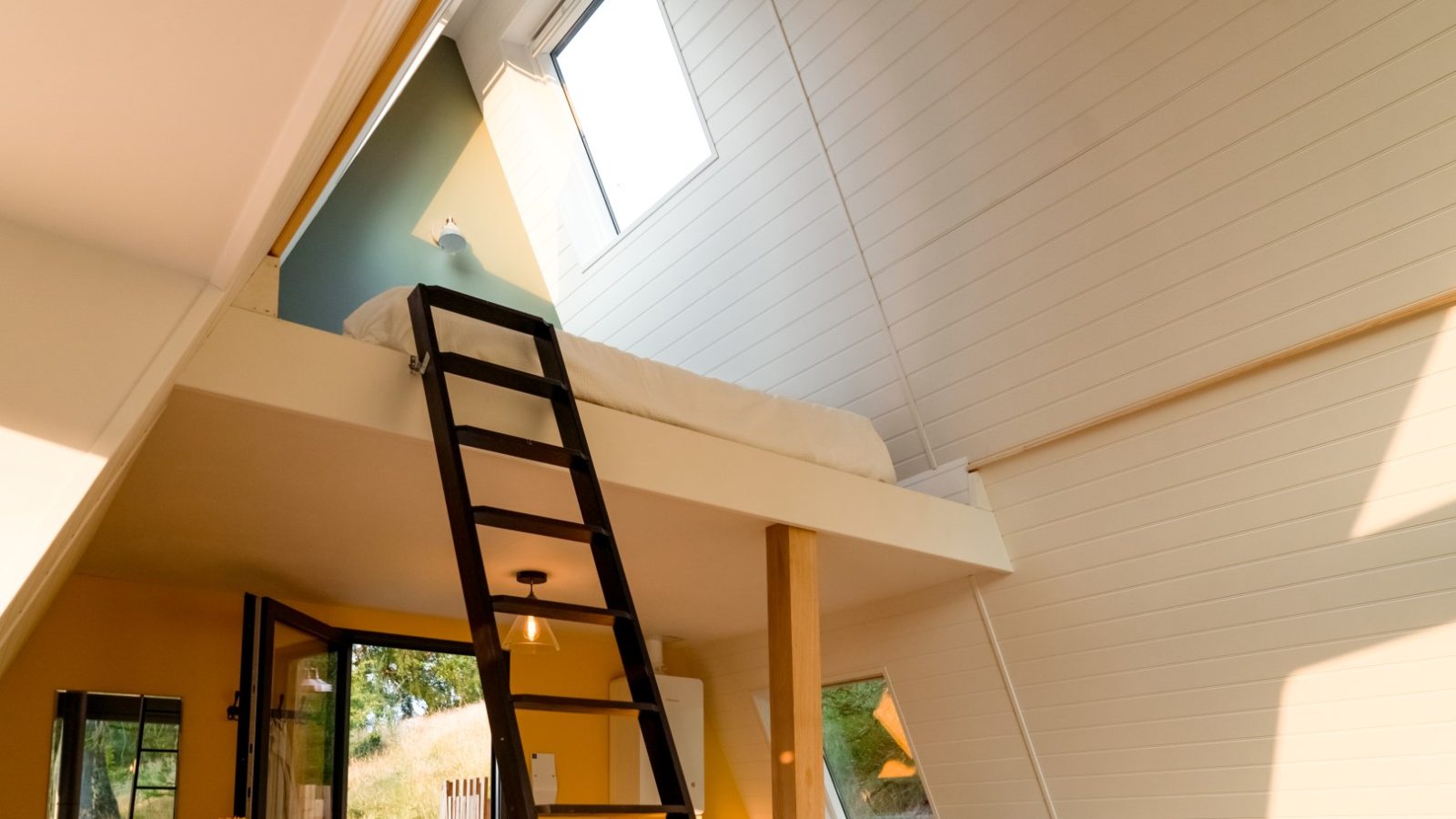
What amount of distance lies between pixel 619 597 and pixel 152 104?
63.4 inches

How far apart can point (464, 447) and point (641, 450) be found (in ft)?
1.88

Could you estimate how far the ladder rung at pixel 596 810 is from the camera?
206 centimetres

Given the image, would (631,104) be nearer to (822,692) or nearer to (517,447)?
(822,692)

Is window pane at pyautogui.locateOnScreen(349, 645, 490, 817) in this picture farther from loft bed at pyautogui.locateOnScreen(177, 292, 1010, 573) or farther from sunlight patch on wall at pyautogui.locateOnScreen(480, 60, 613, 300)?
loft bed at pyautogui.locateOnScreen(177, 292, 1010, 573)

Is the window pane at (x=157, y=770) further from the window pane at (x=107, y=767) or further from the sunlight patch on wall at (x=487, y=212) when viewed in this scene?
the sunlight patch on wall at (x=487, y=212)

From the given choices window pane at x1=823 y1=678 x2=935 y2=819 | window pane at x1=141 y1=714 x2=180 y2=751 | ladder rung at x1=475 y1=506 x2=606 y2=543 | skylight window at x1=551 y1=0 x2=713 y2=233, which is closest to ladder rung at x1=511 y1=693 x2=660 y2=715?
ladder rung at x1=475 y1=506 x2=606 y2=543

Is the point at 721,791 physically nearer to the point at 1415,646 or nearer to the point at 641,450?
the point at 641,450

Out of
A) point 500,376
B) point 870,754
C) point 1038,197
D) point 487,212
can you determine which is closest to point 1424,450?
point 1038,197

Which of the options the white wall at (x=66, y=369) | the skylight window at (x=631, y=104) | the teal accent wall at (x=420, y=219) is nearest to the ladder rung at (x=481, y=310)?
the white wall at (x=66, y=369)

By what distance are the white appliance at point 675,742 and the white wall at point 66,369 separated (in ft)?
12.2

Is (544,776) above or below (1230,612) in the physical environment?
above

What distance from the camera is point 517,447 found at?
9.18 ft

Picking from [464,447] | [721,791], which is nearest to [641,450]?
[464,447]

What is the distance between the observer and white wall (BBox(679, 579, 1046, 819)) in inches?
174
